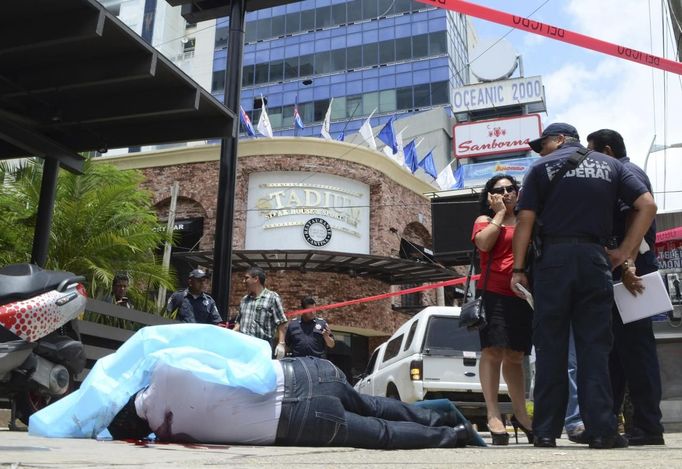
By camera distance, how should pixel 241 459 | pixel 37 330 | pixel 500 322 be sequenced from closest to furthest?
1. pixel 241 459
2. pixel 37 330
3. pixel 500 322

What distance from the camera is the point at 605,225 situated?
13.1 feet

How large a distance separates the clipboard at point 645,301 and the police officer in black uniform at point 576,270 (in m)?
0.22

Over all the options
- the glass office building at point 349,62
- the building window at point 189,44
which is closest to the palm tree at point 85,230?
the glass office building at point 349,62

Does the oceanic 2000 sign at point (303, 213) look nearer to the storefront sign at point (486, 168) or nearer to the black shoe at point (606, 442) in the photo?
the black shoe at point (606, 442)

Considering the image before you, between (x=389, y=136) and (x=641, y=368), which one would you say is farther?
(x=389, y=136)

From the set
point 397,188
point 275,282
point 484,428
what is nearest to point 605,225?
point 484,428

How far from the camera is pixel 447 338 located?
30.6 feet

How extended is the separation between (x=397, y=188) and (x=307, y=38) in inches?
1124

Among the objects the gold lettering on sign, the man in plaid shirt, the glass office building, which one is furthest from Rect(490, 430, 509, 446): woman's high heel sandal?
the glass office building

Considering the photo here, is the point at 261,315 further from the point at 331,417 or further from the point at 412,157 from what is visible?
the point at 412,157

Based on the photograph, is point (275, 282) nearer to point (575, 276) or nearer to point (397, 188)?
point (397, 188)

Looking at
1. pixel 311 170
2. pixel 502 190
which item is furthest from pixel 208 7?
pixel 311 170

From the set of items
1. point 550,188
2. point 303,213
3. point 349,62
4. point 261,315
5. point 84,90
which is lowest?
point 261,315

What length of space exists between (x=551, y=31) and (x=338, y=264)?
1439cm
